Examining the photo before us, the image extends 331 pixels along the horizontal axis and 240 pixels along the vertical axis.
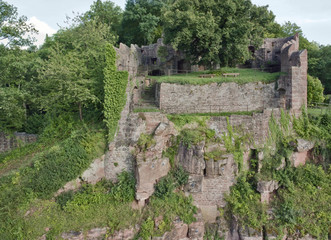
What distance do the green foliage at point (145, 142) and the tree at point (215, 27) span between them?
669cm

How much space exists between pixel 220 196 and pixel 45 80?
1328 centimetres

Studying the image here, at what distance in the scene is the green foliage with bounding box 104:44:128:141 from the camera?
14328 millimetres

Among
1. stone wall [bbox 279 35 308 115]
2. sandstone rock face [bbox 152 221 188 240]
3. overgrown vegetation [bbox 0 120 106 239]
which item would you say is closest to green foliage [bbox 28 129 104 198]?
overgrown vegetation [bbox 0 120 106 239]

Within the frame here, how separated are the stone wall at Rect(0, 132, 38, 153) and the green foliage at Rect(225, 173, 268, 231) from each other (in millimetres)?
14156

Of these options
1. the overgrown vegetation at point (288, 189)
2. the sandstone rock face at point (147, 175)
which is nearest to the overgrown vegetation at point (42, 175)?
the sandstone rock face at point (147, 175)

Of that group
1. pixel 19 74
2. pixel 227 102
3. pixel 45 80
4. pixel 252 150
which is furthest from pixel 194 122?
pixel 19 74

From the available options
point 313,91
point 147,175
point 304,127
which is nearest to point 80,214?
point 147,175

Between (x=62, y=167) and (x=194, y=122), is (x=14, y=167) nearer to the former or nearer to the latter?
(x=62, y=167)

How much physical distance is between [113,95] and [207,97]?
5.79 m

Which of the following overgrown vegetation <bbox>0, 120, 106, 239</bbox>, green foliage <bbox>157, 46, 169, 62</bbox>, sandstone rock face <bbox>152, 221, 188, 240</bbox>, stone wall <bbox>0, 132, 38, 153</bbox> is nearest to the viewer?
overgrown vegetation <bbox>0, 120, 106, 239</bbox>

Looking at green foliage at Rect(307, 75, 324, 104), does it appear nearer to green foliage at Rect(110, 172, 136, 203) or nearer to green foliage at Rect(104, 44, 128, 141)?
green foliage at Rect(104, 44, 128, 141)

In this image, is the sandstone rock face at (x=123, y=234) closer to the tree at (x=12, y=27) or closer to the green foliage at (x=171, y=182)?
the green foliage at (x=171, y=182)

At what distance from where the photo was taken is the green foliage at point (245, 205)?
1351 cm

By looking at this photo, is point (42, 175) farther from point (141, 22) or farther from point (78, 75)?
point (141, 22)
